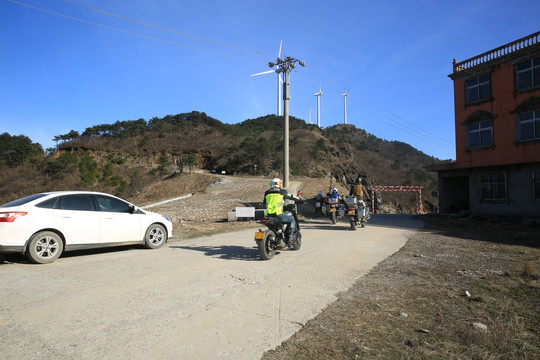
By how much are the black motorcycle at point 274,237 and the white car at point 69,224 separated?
3.22m

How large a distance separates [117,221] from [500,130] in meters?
20.6

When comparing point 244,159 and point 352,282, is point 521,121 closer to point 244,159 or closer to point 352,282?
point 352,282

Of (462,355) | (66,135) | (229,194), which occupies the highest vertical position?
(66,135)

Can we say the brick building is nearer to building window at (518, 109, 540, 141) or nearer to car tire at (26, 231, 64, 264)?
building window at (518, 109, 540, 141)

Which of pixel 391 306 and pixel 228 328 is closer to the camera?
pixel 228 328

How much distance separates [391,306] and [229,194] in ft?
77.2

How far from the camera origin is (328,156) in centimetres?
5894

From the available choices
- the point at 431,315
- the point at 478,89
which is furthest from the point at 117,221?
the point at 478,89

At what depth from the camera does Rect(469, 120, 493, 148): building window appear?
68.7 ft

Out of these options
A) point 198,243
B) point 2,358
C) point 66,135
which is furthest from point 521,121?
point 66,135

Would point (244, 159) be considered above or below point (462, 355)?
above

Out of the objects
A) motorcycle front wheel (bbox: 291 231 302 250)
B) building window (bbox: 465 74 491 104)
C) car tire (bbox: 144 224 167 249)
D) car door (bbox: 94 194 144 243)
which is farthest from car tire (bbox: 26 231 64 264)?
building window (bbox: 465 74 491 104)

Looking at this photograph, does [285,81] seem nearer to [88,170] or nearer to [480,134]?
[480,134]

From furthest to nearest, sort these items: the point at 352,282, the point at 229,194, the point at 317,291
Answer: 1. the point at 229,194
2. the point at 352,282
3. the point at 317,291
